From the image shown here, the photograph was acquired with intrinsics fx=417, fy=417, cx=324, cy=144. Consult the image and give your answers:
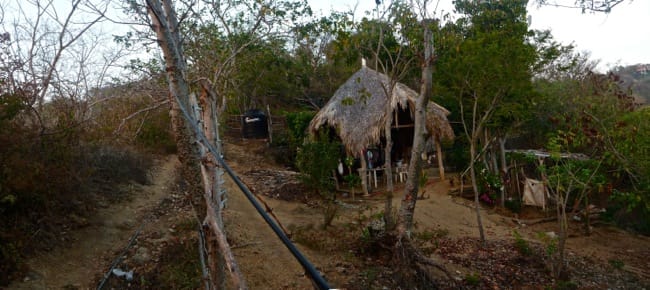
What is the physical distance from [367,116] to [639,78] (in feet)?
81.2

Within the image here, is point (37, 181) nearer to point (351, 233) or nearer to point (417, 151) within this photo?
point (351, 233)

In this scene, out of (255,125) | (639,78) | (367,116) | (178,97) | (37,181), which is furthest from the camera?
(639,78)

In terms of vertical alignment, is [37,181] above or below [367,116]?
below

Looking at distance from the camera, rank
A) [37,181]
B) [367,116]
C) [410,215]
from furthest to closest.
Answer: [367,116] < [410,215] < [37,181]

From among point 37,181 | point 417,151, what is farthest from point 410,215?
point 37,181

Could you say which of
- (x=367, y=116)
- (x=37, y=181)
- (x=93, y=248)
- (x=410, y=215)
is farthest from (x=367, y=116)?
(x=37, y=181)

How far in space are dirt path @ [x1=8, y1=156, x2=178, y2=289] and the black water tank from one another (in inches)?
310

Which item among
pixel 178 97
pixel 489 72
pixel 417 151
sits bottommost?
pixel 417 151

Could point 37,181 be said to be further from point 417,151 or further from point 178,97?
point 417,151

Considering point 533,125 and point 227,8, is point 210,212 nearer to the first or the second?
point 227,8

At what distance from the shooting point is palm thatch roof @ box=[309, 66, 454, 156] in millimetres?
10297

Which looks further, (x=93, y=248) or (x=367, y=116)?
(x=367, y=116)

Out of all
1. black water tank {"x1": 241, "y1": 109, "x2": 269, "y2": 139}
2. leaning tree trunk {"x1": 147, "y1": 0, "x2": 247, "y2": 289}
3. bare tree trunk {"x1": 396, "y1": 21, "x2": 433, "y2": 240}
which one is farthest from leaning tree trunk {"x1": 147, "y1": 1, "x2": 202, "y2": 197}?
black water tank {"x1": 241, "y1": 109, "x2": 269, "y2": 139}

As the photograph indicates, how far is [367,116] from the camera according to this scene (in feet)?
35.2
